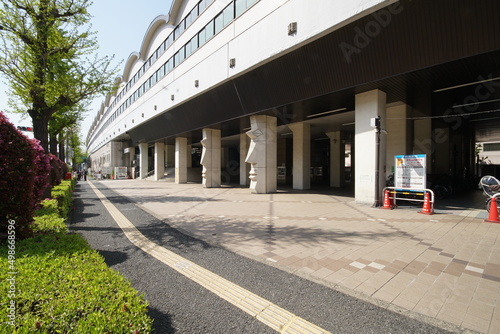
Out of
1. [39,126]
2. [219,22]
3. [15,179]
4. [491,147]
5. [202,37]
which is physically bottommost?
[15,179]

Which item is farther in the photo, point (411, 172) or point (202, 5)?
point (202, 5)

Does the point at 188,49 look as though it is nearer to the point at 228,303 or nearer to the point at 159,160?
the point at 159,160

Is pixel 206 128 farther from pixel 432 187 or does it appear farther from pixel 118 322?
pixel 118 322

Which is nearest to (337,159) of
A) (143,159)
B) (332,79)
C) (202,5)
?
(332,79)

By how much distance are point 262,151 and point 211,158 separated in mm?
7155

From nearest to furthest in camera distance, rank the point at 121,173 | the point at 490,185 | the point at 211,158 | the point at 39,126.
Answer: the point at 490,185, the point at 39,126, the point at 211,158, the point at 121,173

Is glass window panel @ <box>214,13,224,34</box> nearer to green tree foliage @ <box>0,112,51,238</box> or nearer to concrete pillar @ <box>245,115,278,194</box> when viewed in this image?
concrete pillar @ <box>245,115,278,194</box>

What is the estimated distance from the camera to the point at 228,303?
9.80ft

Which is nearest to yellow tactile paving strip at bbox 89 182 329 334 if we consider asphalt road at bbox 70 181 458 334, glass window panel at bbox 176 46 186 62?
asphalt road at bbox 70 181 458 334

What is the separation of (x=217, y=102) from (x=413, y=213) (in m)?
13.2

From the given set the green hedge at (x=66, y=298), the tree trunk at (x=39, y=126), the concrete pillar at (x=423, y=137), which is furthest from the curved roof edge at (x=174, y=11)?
the green hedge at (x=66, y=298)

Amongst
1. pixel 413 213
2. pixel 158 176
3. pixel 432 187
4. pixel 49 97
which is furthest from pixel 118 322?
pixel 158 176

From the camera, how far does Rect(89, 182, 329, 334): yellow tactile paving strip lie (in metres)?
2.57

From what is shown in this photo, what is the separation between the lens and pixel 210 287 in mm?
3377
